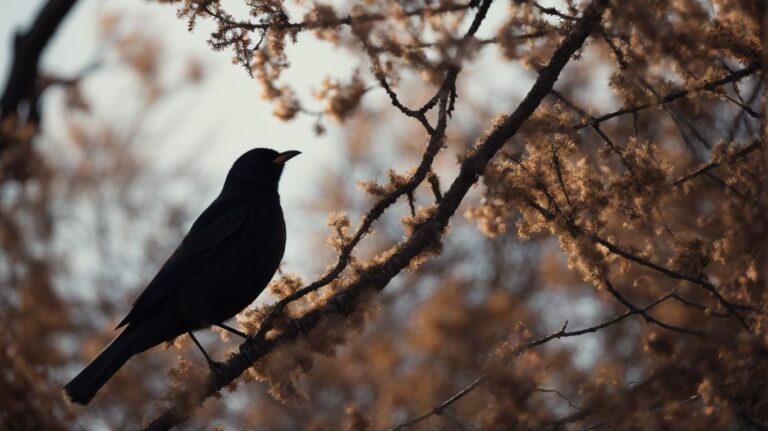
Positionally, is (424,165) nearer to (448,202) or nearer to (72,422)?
(448,202)

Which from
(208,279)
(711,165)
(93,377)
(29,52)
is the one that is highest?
(29,52)

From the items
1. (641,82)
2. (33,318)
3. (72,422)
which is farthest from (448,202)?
(33,318)

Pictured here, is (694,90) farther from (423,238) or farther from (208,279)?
(208,279)

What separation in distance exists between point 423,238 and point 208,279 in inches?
73.5

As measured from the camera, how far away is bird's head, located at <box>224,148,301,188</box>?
7.10m

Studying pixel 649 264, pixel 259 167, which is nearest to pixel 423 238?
pixel 649 264

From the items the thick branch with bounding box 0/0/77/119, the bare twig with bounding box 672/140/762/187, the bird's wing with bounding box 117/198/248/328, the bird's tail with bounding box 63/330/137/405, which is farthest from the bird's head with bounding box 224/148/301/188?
the bare twig with bounding box 672/140/762/187

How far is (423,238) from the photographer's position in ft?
16.0

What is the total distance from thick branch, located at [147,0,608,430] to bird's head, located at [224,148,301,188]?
2.37 meters

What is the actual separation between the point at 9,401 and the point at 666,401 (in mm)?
2368

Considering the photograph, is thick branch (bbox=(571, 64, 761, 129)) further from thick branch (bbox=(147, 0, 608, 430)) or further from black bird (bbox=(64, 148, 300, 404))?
black bird (bbox=(64, 148, 300, 404))

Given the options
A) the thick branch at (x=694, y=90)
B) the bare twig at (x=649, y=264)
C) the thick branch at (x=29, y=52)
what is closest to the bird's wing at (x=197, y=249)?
the bare twig at (x=649, y=264)

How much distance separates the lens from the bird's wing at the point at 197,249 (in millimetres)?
6148

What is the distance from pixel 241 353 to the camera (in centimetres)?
478
